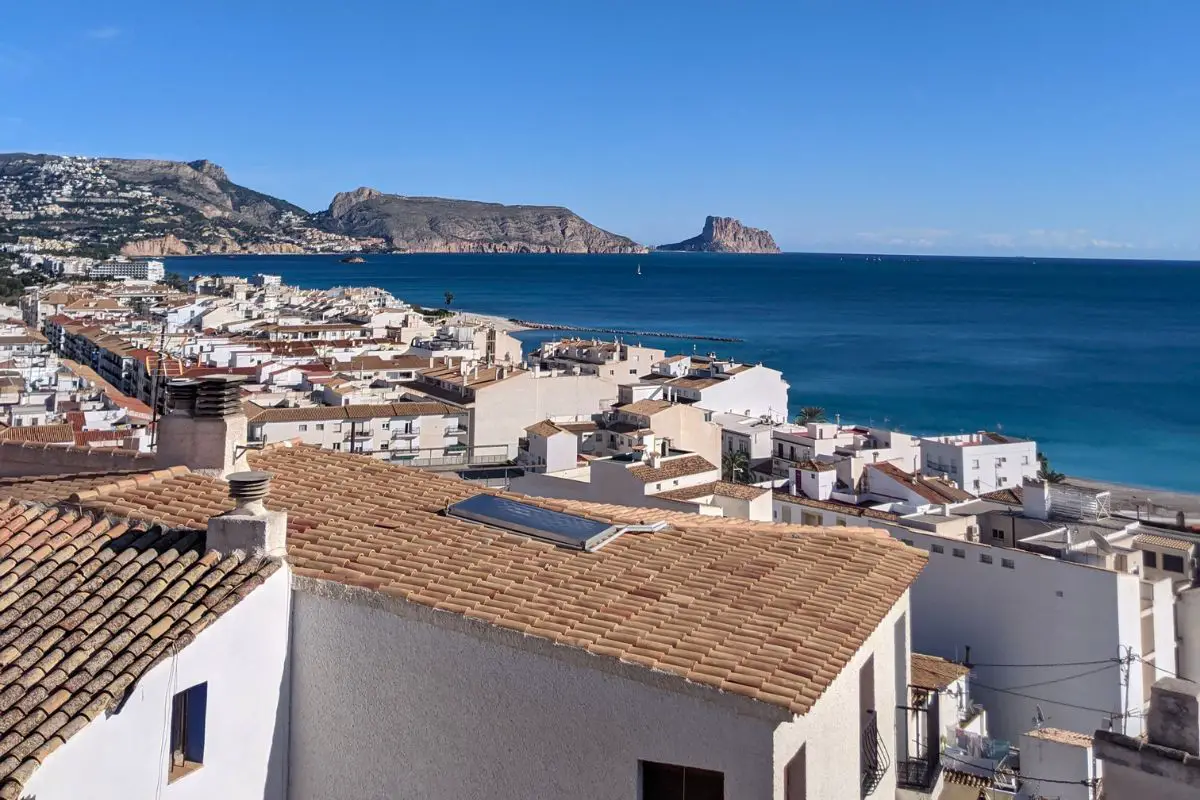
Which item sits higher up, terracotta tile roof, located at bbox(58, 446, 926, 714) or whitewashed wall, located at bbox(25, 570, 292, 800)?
terracotta tile roof, located at bbox(58, 446, 926, 714)

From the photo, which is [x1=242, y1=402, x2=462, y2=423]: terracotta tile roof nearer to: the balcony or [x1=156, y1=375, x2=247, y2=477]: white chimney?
[x1=156, y1=375, x2=247, y2=477]: white chimney

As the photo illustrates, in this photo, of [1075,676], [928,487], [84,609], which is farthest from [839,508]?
[84,609]

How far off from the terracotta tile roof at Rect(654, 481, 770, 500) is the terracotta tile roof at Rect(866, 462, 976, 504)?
277 inches

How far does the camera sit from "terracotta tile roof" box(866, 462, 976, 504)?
2627 centimetres

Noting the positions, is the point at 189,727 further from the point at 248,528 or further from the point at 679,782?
the point at 679,782

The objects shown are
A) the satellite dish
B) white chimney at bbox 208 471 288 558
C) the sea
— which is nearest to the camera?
white chimney at bbox 208 471 288 558

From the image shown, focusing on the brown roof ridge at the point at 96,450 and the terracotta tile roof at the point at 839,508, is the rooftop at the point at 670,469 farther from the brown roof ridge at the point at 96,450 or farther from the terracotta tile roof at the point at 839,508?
the brown roof ridge at the point at 96,450

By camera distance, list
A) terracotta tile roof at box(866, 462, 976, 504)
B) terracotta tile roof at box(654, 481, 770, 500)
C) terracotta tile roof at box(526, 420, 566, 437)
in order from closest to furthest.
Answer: terracotta tile roof at box(654, 481, 770, 500) < terracotta tile roof at box(866, 462, 976, 504) < terracotta tile roof at box(526, 420, 566, 437)

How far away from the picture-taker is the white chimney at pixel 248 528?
14.5ft

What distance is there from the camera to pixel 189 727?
13.5 feet

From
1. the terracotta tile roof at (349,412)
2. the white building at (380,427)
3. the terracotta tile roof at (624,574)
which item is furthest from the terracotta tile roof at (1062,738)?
the terracotta tile roof at (349,412)

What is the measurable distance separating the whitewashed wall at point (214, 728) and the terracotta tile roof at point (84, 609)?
7cm

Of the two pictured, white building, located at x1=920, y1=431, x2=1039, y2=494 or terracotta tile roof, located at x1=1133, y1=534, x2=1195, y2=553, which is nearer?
terracotta tile roof, located at x1=1133, y1=534, x2=1195, y2=553

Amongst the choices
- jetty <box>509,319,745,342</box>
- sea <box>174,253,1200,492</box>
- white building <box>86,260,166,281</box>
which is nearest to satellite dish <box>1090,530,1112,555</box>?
sea <box>174,253,1200,492</box>
